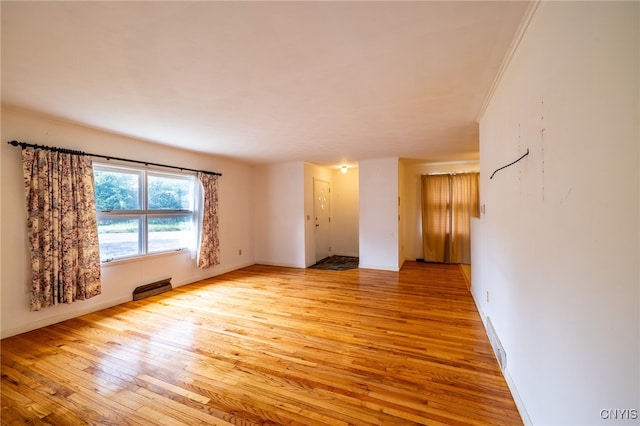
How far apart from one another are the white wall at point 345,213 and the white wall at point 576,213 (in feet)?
17.5

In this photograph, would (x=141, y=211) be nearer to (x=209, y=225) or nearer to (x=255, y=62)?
(x=209, y=225)

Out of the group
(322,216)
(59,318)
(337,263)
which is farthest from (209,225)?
(337,263)

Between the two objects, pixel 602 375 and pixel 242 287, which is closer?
pixel 602 375

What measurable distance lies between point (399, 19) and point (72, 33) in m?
1.94

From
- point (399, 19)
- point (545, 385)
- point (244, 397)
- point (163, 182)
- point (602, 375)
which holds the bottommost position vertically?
point (244, 397)

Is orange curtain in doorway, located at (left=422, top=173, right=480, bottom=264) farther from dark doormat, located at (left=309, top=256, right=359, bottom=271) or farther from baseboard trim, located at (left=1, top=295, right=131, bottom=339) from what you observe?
baseboard trim, located at (left=1, top=295, right=131, bottom=339)

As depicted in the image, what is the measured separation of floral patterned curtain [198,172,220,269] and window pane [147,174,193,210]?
26cm

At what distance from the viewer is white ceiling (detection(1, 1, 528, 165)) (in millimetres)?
1374

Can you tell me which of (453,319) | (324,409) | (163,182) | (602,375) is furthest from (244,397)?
(163,182)

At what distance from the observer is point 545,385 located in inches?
50.3

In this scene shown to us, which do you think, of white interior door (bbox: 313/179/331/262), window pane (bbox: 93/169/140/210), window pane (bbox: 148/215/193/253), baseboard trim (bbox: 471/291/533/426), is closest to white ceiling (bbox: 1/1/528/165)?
window pane (bbox: 93/169/140/210)

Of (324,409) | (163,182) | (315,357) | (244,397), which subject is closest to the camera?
(324,409)

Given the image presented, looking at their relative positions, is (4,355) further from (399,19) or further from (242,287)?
(399,19)

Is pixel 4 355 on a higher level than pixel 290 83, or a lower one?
lower
